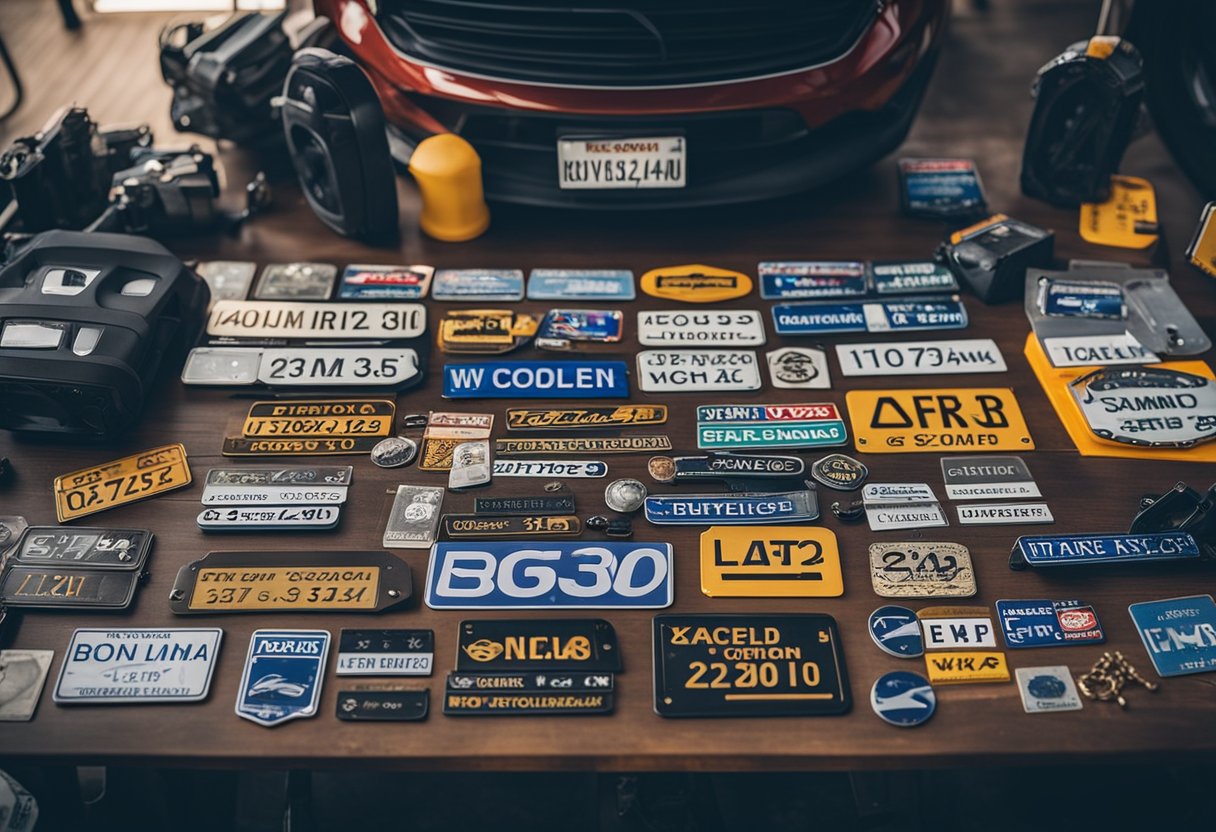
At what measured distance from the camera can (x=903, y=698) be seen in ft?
4.89

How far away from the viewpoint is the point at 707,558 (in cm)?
168

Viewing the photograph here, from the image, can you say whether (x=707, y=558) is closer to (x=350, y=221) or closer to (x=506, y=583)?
(x=506, y=583)

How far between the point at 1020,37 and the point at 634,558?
2.49 m

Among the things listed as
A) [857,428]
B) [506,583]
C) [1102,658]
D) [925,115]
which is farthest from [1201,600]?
[925,115]

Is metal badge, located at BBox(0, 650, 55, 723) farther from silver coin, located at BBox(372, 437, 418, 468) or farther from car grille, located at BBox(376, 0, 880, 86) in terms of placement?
car grille, located at BBox(376, 0, 880, 86)

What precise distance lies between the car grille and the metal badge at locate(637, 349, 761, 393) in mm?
635

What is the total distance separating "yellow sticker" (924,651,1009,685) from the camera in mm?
1520

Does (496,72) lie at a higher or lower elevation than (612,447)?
higher

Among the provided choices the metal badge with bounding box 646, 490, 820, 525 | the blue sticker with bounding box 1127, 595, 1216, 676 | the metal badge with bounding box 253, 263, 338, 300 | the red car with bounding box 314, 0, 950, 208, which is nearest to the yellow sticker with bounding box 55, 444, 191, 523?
the metal badge with bounding box 253, 263, 338, 300

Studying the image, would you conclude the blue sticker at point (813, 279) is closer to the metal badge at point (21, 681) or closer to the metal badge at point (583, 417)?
the metal badge at point (583, 417)

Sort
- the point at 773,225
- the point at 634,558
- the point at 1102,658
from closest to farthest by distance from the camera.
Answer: the point at 1102,658 < the point at 634,558 < the point at 773,225

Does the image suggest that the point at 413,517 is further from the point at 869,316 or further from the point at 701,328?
the point at 869,316

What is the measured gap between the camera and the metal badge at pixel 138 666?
150 centimetres

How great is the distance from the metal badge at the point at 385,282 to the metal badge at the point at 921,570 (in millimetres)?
1106
